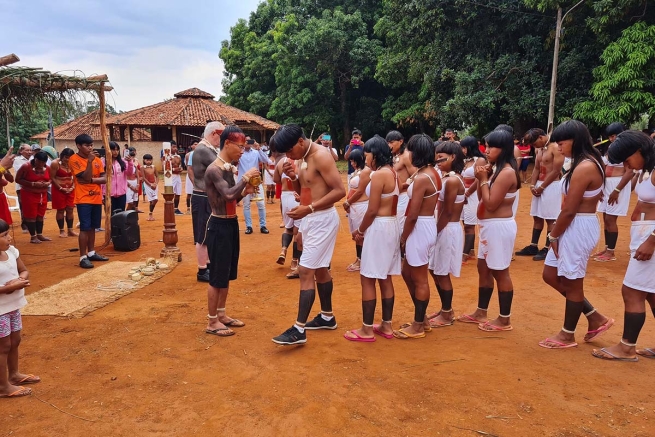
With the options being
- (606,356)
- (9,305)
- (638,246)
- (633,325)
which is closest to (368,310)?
(606,356)

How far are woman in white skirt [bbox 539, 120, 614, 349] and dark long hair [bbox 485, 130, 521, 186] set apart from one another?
42 cm

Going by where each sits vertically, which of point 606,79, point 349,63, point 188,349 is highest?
point 349,63

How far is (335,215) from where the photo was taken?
423 centimetres

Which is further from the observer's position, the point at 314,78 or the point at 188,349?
the point at 314,78

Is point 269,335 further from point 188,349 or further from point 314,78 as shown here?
point 314,78

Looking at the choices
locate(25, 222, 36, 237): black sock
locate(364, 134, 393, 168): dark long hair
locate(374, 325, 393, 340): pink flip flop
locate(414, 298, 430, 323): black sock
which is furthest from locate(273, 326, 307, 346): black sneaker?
locate(25, 222, 36, 237): black sock

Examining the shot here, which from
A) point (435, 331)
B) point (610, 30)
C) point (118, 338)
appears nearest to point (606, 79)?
point (610, 30)

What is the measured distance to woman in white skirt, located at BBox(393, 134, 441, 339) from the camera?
4246mm

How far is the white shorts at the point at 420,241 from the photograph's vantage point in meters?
4.31

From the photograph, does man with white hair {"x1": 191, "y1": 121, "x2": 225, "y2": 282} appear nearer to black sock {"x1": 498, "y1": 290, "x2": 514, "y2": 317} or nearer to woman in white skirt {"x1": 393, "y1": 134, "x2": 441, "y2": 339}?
woman in white skirt {"x1": 393, "y1": 134, "x2": 441, "y2": 339}

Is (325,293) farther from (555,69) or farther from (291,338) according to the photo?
(555,69)

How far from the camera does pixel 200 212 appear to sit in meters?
6.20

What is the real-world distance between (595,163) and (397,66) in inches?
860

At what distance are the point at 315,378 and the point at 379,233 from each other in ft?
4.50
